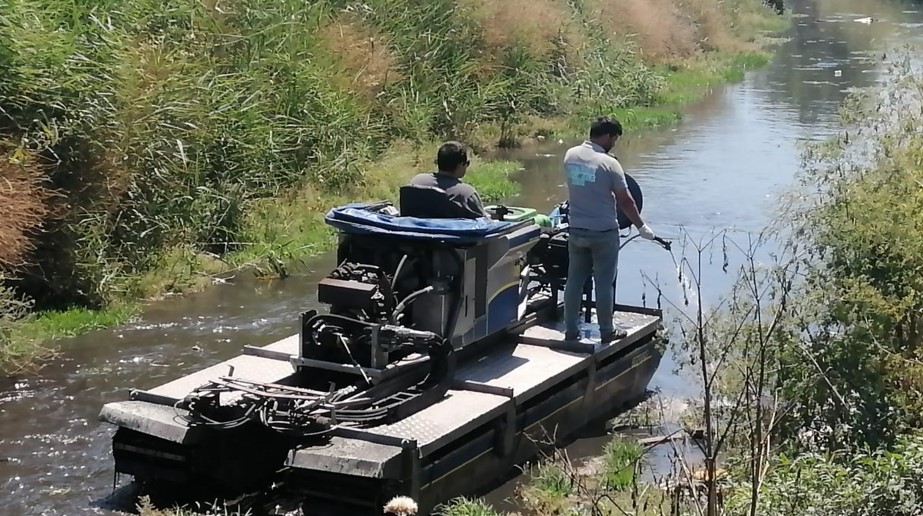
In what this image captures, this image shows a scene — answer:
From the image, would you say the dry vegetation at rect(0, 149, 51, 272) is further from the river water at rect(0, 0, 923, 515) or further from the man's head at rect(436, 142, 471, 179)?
the man's head at rect(436, 142, 471, 179)

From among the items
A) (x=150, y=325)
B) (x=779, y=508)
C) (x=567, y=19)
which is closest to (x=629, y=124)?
(x=567, y=19)

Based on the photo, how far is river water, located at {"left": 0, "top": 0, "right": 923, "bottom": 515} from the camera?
27.3 feet

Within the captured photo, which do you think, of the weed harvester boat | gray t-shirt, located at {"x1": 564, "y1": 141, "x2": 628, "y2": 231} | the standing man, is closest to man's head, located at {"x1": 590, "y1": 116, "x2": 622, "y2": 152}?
the standing man

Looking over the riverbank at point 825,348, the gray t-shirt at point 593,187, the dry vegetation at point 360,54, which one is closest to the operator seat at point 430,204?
the gray t-shirt at point 593,187

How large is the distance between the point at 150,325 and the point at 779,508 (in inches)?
284

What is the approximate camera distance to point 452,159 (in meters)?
8.91

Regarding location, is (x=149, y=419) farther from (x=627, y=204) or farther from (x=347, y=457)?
(x=627, y=204)

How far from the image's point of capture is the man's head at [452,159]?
8.88m

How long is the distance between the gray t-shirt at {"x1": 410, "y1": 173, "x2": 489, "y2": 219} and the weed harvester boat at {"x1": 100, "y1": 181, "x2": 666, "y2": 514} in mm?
102

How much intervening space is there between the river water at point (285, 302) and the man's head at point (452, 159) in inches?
82.9

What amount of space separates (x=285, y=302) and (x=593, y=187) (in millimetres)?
4586

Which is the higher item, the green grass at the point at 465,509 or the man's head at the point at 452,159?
the man's head at the point at 452,159

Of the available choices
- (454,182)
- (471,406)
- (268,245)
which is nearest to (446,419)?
(471,406)

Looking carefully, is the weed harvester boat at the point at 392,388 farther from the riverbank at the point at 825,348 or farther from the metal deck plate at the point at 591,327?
Result: the riverbank at the point at 825,348
